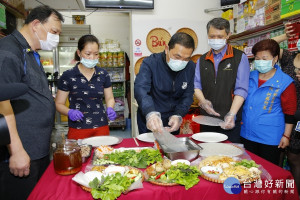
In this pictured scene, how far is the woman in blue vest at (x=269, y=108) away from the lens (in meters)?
2.12

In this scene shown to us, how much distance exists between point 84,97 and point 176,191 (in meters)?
1.42

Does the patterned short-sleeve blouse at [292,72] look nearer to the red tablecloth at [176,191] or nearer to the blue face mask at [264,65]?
the blue face mask at [264,65]

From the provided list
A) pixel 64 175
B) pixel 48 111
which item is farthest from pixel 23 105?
pixel 64 175

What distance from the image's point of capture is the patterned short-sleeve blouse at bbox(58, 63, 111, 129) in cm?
218

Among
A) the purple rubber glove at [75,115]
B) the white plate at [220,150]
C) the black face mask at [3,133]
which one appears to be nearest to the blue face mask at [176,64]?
the white plate at [220,150]

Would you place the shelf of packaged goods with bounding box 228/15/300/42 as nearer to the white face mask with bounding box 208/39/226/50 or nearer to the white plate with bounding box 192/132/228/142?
the white face mask with bounding box 208/39/226/50

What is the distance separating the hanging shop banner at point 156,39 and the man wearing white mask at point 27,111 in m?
3.06

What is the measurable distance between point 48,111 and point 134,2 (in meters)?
3.49

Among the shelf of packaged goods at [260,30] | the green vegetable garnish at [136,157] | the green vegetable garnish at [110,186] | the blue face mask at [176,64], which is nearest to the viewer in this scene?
the green vegetable garnish at [110,186]

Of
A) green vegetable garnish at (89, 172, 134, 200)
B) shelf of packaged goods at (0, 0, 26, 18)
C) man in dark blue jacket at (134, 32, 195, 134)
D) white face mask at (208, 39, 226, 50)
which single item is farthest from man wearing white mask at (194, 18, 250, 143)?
shelf of packaged goods at (0, 0, 26, 18)

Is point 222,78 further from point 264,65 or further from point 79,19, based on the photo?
point 79,19

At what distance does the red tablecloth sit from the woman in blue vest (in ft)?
3.14

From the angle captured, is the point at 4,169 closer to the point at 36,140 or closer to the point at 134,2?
the point at 36,140

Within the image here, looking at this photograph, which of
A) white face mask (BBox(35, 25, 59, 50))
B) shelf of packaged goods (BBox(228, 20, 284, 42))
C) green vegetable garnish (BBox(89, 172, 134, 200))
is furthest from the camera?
shelf of packaged goods (BBox(228, 20, 284, 42))
